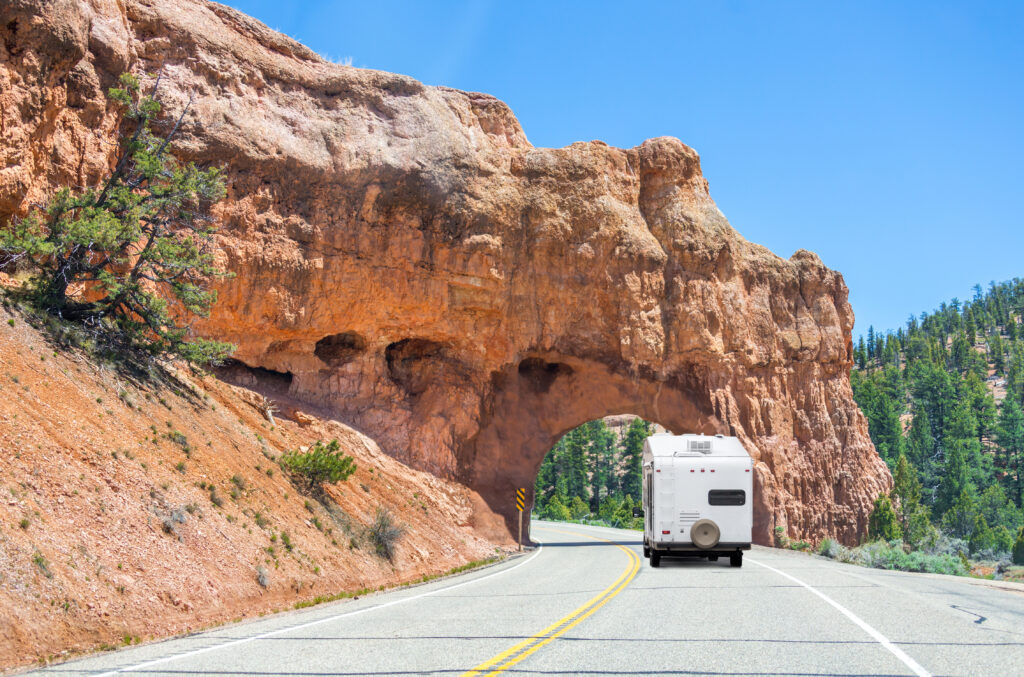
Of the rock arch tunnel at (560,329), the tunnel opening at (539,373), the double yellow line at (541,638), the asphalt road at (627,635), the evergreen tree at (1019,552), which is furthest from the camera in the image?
the evergreen tree at (1019,552)

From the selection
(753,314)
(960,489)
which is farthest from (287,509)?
(960,489)

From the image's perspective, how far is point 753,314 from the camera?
121 ft

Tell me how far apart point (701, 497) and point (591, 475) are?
8535 centimetres

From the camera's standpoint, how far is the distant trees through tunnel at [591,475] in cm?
8362

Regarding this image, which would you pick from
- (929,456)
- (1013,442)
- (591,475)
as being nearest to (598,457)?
(591,475)

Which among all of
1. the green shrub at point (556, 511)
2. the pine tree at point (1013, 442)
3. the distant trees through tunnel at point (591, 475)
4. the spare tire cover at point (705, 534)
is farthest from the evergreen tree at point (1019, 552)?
the pine tree at point (1013, 442)

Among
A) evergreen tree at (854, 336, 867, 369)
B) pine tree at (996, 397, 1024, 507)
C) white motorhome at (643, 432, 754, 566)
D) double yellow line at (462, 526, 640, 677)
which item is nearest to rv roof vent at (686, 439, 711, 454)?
white motorhome at (643, 432, 754, 566)

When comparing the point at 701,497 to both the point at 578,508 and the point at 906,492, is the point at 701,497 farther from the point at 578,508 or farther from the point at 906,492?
the point at 578,508

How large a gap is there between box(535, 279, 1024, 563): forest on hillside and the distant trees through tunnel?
Answer: 14 cm

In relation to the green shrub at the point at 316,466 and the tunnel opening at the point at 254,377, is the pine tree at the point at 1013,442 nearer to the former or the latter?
the tunnel opening at the point at 254,377

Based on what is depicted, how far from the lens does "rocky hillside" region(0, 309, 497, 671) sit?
394 inches

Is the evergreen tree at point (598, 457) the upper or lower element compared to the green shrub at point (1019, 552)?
upper

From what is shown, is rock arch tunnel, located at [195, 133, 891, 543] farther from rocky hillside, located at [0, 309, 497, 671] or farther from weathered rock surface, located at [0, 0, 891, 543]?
rocky hillside, located at [0, 309, 497, 671]

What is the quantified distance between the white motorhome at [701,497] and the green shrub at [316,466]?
8.29 metres
